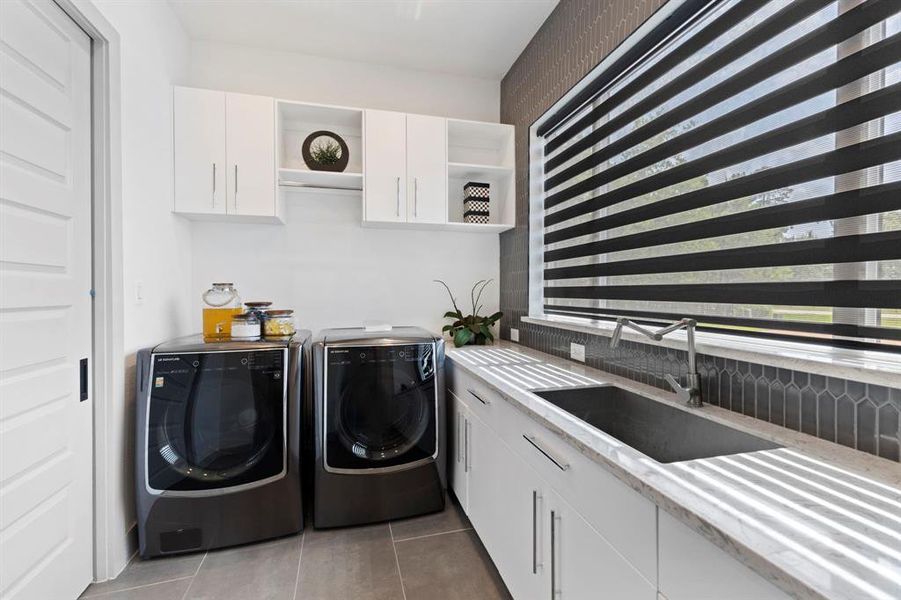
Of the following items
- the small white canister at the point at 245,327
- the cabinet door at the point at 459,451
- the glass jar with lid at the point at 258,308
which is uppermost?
the glass jar with lid at the point at 258,308

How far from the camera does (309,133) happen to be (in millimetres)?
2709

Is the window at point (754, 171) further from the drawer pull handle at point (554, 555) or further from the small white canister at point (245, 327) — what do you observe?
the small white canister at point (245, 327)

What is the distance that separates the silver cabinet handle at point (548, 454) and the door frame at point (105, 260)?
1767 mm

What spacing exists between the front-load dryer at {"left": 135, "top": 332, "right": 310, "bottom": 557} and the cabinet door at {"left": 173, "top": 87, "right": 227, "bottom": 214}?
0.85 meters

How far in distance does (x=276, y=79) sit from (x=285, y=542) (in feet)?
9.16

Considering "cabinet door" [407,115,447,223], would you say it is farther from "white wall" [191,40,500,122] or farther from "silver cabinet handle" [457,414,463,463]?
"silver cabinet handle" [457,414,463,463]

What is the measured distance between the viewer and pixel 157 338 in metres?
2.12


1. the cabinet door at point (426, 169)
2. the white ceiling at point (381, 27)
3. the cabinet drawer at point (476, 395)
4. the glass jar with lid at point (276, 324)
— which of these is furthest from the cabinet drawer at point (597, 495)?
the white ceiling at point (381, 27)

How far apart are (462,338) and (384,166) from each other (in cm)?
121

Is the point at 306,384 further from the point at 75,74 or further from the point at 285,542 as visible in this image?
the point at 75,74

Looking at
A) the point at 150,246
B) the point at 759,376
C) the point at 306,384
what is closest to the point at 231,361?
the point at 306,384

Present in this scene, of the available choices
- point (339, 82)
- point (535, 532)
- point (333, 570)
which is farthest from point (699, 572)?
point (339, 82)

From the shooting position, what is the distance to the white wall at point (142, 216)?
1786mm

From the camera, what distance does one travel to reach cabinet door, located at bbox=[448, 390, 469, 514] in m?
2.05
